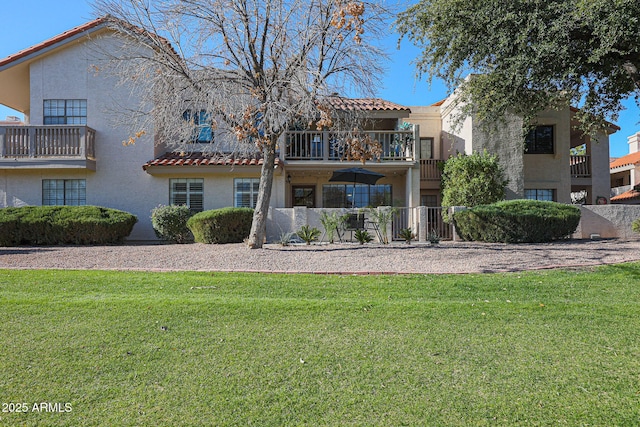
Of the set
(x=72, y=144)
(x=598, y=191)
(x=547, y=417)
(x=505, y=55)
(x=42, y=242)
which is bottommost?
(x=547, y=417)

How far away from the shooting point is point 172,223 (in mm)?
14969

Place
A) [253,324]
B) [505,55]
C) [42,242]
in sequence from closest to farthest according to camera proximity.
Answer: [253,324] < [505,55] < [42,242]

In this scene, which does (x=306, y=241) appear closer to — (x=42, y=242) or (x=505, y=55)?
(x=505, y=55)

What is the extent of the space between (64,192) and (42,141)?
2081 millimetres

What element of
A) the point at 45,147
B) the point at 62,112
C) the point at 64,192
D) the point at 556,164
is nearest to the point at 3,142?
the point at 45,147

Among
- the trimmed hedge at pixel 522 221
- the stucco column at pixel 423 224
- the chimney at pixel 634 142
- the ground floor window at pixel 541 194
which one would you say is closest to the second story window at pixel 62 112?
the stucco column at pixel 423 224

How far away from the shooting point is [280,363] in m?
4.49

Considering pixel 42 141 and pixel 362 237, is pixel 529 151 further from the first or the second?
pixel 42 141

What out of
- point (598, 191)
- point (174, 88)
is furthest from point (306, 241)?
point (598, 191)

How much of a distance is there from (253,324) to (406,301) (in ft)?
8.29

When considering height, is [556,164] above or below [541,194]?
above

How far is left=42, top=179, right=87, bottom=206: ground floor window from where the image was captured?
1684cm

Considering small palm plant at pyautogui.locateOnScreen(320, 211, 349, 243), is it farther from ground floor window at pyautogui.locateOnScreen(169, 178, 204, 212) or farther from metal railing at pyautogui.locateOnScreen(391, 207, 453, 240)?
ground floor window at pyautogui.locateOnScreen(169, 178, 204, 212)

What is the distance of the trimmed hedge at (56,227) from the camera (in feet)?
45.8
